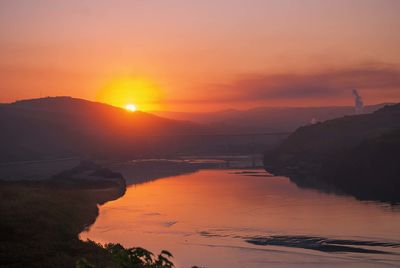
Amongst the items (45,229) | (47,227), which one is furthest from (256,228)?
(45,229)

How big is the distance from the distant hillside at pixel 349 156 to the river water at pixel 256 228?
1653 cm

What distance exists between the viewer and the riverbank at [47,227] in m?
36.1

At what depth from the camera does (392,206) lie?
219 feet

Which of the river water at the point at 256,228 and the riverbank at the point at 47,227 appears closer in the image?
the riverbank at the point at 47,227

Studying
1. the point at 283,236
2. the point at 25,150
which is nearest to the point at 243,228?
the point at 283,236

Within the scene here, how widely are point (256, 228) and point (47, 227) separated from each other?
17886mm

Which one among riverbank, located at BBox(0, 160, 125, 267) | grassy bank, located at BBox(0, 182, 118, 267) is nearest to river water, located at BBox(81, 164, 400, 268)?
grassy bank, located at BBox(0, 182, 118, 267)

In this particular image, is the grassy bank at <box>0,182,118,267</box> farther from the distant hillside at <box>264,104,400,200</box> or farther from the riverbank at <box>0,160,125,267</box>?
the distant hillside at <box>264,104,400,200</box>

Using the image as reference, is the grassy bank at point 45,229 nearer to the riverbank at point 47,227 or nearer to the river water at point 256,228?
the riverbank at point 47,227

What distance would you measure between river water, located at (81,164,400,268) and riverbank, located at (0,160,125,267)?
271 cm

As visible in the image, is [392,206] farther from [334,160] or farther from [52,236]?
[334,160]

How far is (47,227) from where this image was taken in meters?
48.7

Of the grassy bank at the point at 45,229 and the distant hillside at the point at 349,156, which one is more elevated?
the distant hillside at the point at 349,156

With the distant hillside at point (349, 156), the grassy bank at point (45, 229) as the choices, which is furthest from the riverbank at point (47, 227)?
the distant hillside at point (349, 156)
